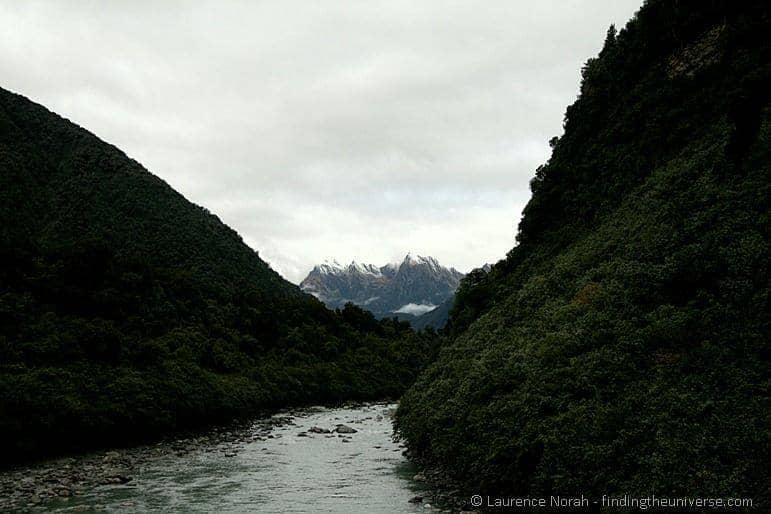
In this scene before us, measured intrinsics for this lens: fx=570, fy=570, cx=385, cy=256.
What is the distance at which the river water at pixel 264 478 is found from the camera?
21.9 metres

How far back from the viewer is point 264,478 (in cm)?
2769

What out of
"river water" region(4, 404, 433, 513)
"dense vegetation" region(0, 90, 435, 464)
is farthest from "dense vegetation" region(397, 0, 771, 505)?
"dense vegetation" region(0, 90, 435, 464)

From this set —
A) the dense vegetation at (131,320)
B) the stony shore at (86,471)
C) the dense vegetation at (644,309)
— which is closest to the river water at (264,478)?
the stony shore at (86,471)

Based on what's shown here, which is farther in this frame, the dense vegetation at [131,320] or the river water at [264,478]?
the dense vegetation at [131,320]

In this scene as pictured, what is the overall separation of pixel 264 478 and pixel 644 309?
19.0 m

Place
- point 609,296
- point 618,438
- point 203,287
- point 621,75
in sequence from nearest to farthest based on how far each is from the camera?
point 618,438
point 609,296
point 621,75
point 203,287

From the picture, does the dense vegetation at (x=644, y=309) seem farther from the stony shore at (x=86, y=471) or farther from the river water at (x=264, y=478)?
the stony shore at (x=86, y=471)

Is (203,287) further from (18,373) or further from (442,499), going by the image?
(442,499)

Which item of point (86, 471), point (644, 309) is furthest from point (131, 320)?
point (644, 309)

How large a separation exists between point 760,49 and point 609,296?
20180mm

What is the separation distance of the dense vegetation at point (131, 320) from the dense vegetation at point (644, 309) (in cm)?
2016

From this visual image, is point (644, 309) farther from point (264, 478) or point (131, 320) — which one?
point (131, 320)

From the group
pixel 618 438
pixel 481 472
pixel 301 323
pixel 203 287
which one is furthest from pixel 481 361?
pixel 301 323

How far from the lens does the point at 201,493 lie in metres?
24.3
